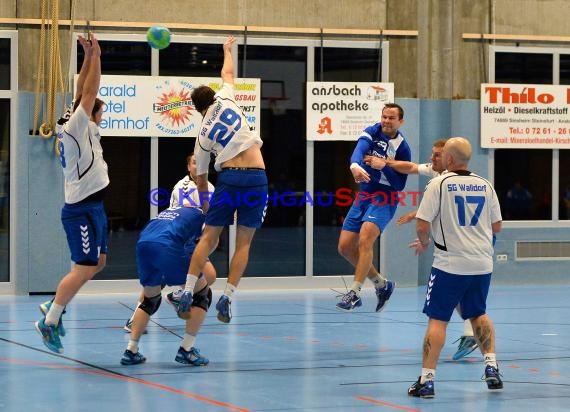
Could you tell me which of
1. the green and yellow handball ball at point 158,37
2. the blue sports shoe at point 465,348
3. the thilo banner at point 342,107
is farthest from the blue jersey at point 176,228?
the thilo banner at point 342,107

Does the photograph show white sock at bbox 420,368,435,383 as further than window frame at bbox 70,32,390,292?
No

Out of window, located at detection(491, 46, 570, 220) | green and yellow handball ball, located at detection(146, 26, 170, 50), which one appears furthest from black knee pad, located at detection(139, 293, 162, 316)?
window, located at detection(491, 46, 570, 220)

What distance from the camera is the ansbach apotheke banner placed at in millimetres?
18266

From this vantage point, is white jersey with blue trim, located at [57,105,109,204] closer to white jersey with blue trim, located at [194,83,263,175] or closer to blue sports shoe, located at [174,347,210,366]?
white jersey with blue trim, located at [194,83,263,175]

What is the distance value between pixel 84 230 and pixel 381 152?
3.62 metres

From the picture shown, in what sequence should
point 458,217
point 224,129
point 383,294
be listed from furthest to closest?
point 383,294 → point 224,129 → point 458,217

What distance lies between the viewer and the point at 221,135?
→ 995 cm

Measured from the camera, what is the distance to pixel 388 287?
12.1 m

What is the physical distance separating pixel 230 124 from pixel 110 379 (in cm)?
256

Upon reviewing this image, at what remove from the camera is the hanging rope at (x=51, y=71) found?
16.4m

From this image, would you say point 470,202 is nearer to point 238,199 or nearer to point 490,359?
point 490,359

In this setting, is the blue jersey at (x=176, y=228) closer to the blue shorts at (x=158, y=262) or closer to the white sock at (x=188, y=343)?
the blue shorts at (x=158, y=262)

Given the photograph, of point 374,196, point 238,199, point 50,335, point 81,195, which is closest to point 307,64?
point 374,196

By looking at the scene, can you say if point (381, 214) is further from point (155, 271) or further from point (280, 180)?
point (280, 180)
